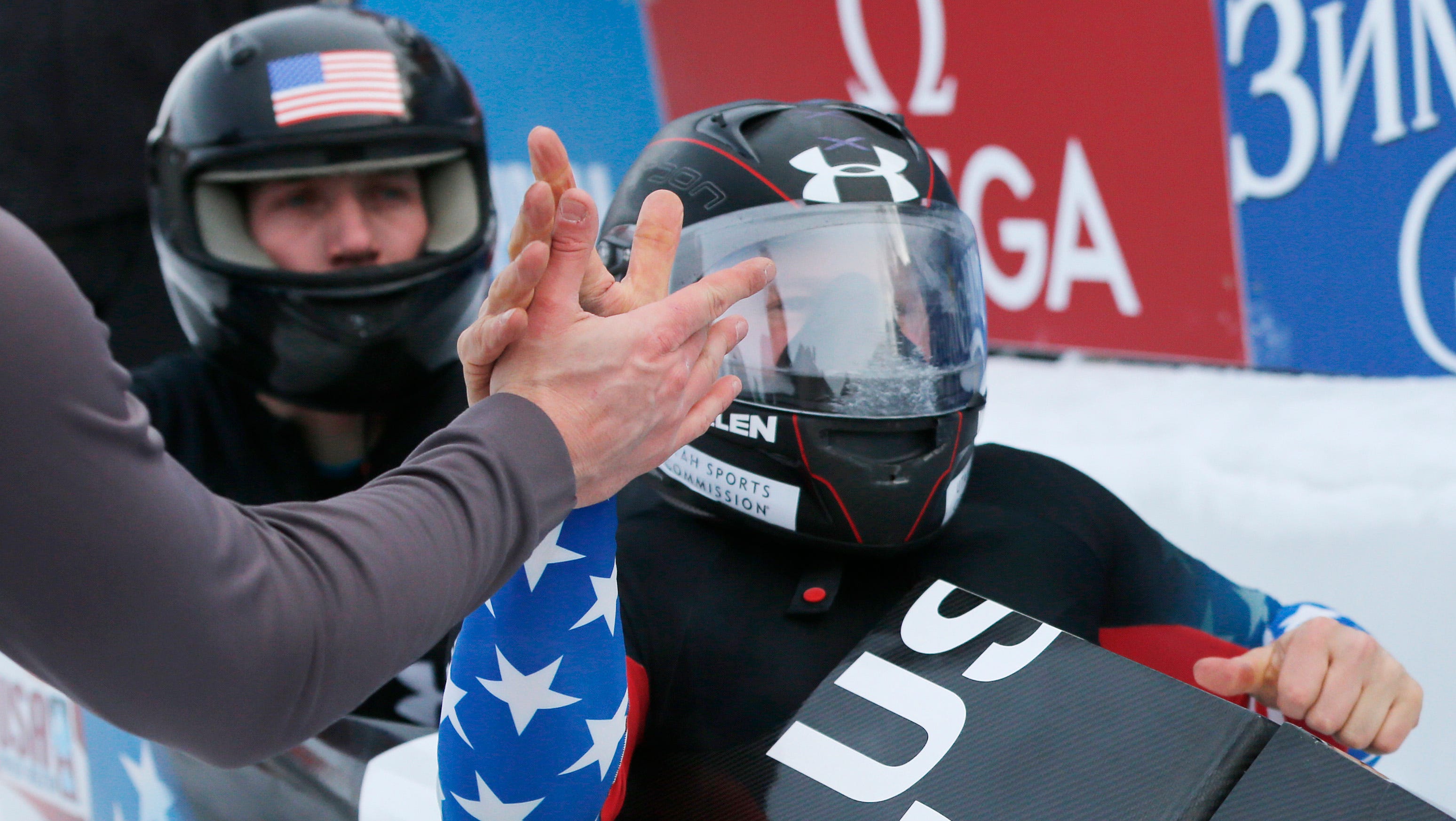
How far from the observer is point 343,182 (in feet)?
6.95

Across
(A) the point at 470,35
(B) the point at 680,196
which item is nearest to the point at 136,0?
(A) the point at 470,35

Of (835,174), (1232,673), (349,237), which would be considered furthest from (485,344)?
(349,237)

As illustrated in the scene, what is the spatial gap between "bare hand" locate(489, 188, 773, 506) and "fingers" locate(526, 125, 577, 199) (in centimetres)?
1

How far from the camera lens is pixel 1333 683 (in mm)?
1257

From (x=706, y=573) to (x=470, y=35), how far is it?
3772 millimetres

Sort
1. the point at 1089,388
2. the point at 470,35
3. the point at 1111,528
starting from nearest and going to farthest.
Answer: the point at 1111,528 < the point at 1089,388 < the point at 470,35

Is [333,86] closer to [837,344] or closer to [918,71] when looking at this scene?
[837,344]

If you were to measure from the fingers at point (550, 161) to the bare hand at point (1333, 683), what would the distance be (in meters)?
0.80

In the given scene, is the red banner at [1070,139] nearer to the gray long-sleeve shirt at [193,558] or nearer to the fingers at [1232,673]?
the fingers at [1232,673]

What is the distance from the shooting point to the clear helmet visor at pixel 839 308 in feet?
4.54

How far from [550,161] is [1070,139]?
8.44ft

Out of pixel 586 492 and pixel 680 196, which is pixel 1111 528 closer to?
pixel 680 196

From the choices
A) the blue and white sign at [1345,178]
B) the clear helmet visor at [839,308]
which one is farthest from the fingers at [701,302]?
the blue and white sign at [1345,178]

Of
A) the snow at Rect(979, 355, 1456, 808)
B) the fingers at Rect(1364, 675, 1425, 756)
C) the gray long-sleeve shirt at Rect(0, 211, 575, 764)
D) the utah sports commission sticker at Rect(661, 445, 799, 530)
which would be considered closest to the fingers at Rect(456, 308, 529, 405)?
the gray long-sleeve shirt at Rect(0, 211, 575, 764)
